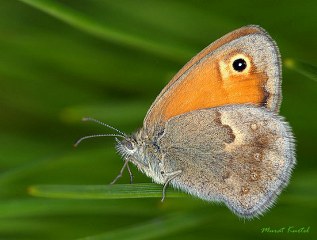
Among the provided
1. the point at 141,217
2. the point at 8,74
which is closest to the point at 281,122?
the point at 141,217

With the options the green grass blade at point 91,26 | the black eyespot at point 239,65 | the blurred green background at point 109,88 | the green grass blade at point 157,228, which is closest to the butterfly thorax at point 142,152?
the blurred green background at point 109,88

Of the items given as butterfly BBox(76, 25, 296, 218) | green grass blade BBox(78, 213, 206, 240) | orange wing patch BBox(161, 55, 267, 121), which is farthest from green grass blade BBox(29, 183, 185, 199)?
orange wing patch BBox(161, 55, 267, 121)

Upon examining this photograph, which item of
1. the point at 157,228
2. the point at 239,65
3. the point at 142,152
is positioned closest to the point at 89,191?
the point at 157,228

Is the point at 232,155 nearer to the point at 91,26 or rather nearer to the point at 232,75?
the point at 232,75

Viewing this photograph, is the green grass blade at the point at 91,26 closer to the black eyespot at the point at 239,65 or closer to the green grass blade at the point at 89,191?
the black eyespot at the point at 239,65

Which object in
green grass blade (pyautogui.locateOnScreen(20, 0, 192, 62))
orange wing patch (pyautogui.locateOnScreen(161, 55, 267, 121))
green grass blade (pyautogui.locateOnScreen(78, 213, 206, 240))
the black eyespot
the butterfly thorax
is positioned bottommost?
green grass blade (pyautogui.locateOnScreen(78, 213, 206, 240))

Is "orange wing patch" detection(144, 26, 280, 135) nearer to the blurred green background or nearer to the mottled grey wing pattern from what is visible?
the mottled grey wing pattern

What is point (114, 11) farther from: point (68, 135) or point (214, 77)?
point (214, 77)
